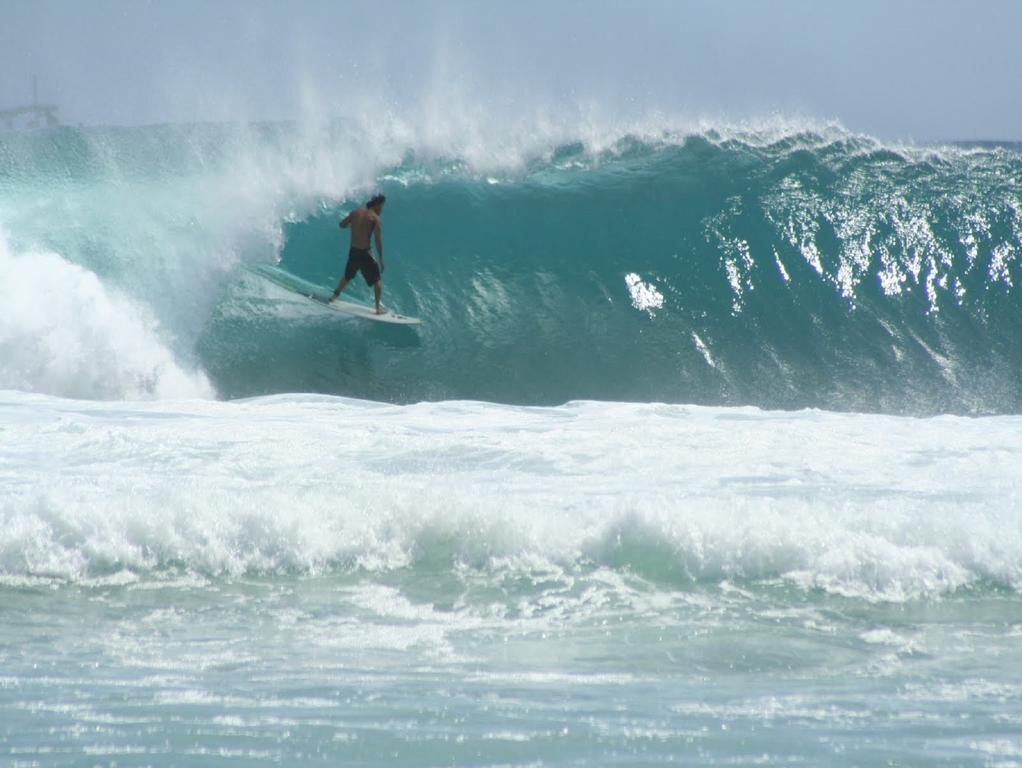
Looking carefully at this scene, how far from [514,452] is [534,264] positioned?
6.54 m

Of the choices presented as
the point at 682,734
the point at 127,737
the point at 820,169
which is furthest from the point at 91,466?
the point at 820,169

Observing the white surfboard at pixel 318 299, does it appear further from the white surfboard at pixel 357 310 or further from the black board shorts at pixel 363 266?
the black board shorts at pixel 363 266

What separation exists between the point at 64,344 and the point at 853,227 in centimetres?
871

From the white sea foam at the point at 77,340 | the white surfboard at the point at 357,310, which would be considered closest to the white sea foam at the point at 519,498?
the white sea foam at the point at 77,340

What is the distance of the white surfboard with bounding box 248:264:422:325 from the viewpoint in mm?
10703

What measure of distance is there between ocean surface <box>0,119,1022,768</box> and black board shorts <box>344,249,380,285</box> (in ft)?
1.71

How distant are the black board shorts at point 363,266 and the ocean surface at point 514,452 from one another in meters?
0.52

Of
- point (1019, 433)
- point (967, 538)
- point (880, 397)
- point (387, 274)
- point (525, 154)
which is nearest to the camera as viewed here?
point (967, 538)

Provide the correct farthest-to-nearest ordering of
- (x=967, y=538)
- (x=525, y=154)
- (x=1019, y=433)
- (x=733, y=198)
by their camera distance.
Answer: (x=525, y=154), (x=733, y=198), (x=1019, y=433), (x=967, y=538)

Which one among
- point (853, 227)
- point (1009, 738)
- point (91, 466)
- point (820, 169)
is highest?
point (820, 169)

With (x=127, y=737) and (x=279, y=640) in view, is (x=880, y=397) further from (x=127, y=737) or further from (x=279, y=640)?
(x=127, y=737)

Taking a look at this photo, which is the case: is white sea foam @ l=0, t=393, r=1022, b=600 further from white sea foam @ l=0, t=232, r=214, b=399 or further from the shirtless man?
the shirtless man

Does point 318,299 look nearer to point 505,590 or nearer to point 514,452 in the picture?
point 514,452

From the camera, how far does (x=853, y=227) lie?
1288cm
